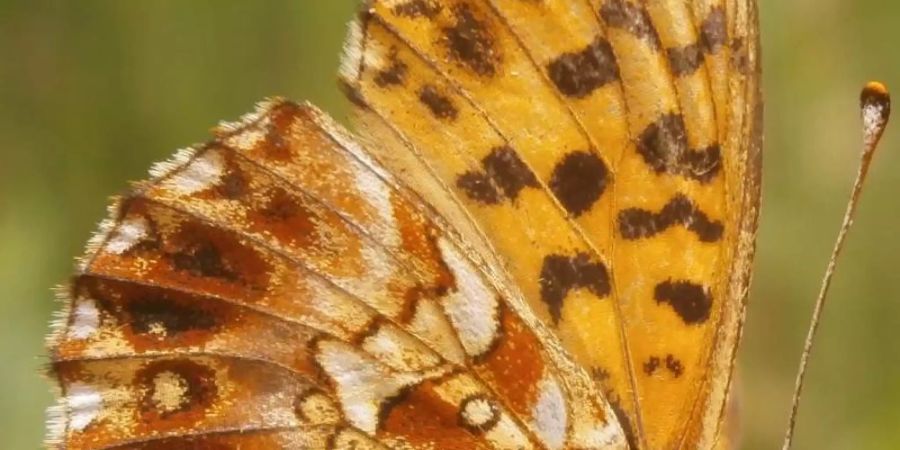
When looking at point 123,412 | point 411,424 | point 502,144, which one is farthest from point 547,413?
point 123,412

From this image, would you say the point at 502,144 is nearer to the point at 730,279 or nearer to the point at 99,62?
the point at 730,279

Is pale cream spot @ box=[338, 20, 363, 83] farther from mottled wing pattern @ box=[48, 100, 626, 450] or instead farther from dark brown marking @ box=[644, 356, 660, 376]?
dark brown marking @ box=[644, 356, 660, 376]

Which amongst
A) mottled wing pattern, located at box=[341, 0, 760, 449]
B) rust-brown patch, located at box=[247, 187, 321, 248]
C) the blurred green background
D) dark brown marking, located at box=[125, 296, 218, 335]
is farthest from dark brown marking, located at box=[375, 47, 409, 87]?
the blurred green background

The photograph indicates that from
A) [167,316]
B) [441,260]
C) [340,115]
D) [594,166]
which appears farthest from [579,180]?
[340,115]

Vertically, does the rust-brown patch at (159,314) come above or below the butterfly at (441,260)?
below

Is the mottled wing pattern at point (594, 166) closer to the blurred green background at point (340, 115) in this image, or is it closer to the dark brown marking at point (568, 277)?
the dark brown marking at point (568, 277)

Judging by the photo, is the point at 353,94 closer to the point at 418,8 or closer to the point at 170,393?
the point at 418,8

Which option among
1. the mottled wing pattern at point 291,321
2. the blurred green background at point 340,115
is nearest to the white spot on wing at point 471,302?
the mottled wing pattern at point 291,321
